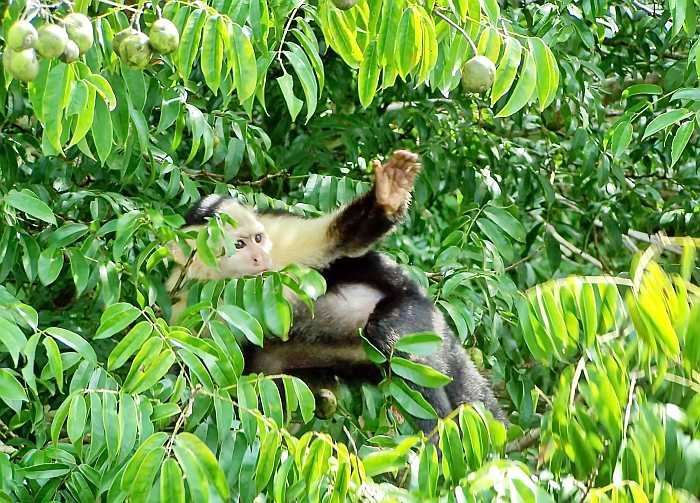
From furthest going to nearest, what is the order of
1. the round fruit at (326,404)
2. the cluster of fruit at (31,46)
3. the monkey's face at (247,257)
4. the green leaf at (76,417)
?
the monkey's face at (247,257) → the round fruit at (326,404) → the green leaf at (76,417) → the cluster of fruit at (31,46)

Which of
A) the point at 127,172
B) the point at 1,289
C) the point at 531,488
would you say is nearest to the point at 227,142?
the point at 127,172

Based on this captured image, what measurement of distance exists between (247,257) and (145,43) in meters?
1.33

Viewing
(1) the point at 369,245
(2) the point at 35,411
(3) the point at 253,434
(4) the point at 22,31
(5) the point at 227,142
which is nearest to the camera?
(4) the point at 22,31

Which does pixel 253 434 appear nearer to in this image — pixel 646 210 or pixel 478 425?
pixel 478 425

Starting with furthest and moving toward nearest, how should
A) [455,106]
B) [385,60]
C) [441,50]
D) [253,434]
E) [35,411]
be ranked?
1. [455,106]
2. [35,411]
3. [441,50]
4. [385,60]
5. [253,434]

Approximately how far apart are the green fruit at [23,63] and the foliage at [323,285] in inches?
2.8

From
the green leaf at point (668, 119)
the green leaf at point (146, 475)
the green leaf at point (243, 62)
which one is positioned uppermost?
the green leaf at point (243, 62)

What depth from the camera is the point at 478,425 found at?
5.60ft

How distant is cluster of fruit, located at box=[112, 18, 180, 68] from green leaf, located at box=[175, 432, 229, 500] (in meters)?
0.67

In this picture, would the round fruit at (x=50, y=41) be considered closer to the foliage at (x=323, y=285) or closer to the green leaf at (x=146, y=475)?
the foliage at (x=323, y=285)

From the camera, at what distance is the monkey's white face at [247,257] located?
313cm

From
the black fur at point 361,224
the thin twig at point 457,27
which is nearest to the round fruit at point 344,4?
the thin twig at point 457,27

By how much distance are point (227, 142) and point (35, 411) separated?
1197 mm

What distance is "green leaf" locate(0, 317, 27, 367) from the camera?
6.31 ft
